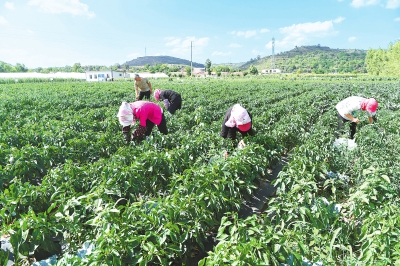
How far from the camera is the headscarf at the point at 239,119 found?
5.45 m

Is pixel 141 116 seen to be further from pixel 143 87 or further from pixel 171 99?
pixel 143 87

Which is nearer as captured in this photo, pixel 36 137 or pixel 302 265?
pixel 302 265

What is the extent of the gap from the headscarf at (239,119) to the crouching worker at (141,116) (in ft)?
5.49

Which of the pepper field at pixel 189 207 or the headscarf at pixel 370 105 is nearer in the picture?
the pepper field at pixel 189 207

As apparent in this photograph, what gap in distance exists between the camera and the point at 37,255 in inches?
122

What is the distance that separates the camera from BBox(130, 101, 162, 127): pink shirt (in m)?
5.92

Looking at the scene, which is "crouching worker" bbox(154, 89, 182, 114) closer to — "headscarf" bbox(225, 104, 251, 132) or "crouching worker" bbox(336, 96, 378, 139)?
"headscarf" bbox(225, 104, 251, 132)

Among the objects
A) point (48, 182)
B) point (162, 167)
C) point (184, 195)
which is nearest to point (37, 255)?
point (48, 182)

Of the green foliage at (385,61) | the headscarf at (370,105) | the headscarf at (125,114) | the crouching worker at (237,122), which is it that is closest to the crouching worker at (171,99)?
the headscarf at (125,114)

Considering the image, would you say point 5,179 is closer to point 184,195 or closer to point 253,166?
point 184,195

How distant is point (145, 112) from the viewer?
6.02m

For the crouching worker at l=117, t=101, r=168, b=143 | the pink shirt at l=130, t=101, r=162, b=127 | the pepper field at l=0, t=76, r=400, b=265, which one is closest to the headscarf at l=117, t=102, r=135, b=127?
the crouching worker at l=117, t=101, r=168, b=143

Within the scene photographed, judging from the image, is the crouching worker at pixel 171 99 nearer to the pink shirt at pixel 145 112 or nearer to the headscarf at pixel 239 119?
the pink shirt at pixel 145 112

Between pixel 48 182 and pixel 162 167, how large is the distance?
174 centimetres
